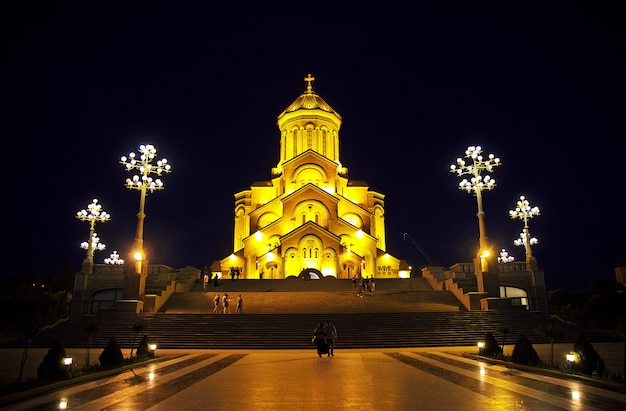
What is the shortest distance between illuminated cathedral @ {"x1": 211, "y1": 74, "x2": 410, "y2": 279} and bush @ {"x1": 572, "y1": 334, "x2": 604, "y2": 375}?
2471 cm

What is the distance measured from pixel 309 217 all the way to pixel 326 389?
34299mm

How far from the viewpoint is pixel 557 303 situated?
41156 mm

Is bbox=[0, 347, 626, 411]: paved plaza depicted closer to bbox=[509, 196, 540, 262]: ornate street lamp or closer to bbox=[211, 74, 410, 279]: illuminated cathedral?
bbox=[509, 196, 540, 262]: ornate street lamp

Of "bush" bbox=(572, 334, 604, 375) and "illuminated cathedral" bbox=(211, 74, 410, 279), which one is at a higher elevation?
"illuminated cathedral" bbox=(211, 74, 410, 279)

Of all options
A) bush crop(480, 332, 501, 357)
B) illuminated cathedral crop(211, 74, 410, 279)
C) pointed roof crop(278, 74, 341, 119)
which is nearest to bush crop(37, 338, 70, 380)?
bush crop(480, 332, 501, 357)

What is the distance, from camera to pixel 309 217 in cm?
4178

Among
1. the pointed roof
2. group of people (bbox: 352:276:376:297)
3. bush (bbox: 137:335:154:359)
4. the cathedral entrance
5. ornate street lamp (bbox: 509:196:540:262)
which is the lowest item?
bush (bbox: 137:335:154:359)

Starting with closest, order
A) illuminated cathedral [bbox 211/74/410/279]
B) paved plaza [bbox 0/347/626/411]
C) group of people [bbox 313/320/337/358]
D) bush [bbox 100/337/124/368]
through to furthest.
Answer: paved plaza [bbox 0/347/626/411] < bush [bbox 100/337/124/368] < group of people [bbox 313/320/337/358] < illuminated cathedral [bbox 211/74/410/279]

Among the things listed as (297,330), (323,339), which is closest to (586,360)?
(323,339)

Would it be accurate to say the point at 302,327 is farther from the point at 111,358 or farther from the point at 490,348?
the point at 111,358

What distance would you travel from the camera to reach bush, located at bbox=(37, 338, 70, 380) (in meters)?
8.59

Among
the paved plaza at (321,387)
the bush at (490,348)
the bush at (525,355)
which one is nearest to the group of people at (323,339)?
the paved plaza at (321,387)

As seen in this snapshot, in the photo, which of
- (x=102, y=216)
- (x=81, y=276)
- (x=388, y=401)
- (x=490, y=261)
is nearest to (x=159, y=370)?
(x=388, y=401)

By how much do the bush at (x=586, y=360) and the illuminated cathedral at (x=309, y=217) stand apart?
973 inches
